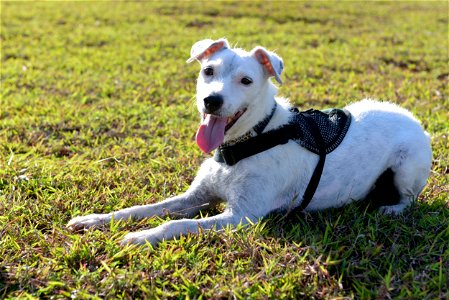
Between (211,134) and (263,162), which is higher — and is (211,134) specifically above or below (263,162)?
above

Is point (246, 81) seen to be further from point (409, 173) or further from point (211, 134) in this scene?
point (409, 173)

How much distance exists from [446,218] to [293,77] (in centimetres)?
482

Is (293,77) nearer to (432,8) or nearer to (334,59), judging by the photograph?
(334,59)

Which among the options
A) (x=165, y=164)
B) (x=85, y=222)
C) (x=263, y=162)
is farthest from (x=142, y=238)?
(x=165, y=164)

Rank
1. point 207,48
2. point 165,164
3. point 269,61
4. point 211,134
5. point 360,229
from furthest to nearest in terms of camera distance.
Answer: point 165,164 < point 207,48 < point 269,61 < point 211,134 < point 360,229

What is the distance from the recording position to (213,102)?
356cm

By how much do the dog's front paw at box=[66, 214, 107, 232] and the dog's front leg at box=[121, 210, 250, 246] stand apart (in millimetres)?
349

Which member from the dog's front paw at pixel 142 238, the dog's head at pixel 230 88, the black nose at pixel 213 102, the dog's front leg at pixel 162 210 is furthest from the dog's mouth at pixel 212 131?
the dog's front paw at pixel 142 238

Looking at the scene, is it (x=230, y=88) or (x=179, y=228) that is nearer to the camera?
(x=179, y=228)

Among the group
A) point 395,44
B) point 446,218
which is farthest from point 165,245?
point 395,44

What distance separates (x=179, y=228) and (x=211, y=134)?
70 centimetres

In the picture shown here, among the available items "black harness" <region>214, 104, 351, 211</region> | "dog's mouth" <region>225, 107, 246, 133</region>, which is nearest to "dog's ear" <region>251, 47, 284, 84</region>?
"black harness" <region>214, 104, 351, 211</region>

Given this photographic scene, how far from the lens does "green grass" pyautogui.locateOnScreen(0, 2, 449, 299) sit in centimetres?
302

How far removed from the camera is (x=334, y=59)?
9.51 meters
